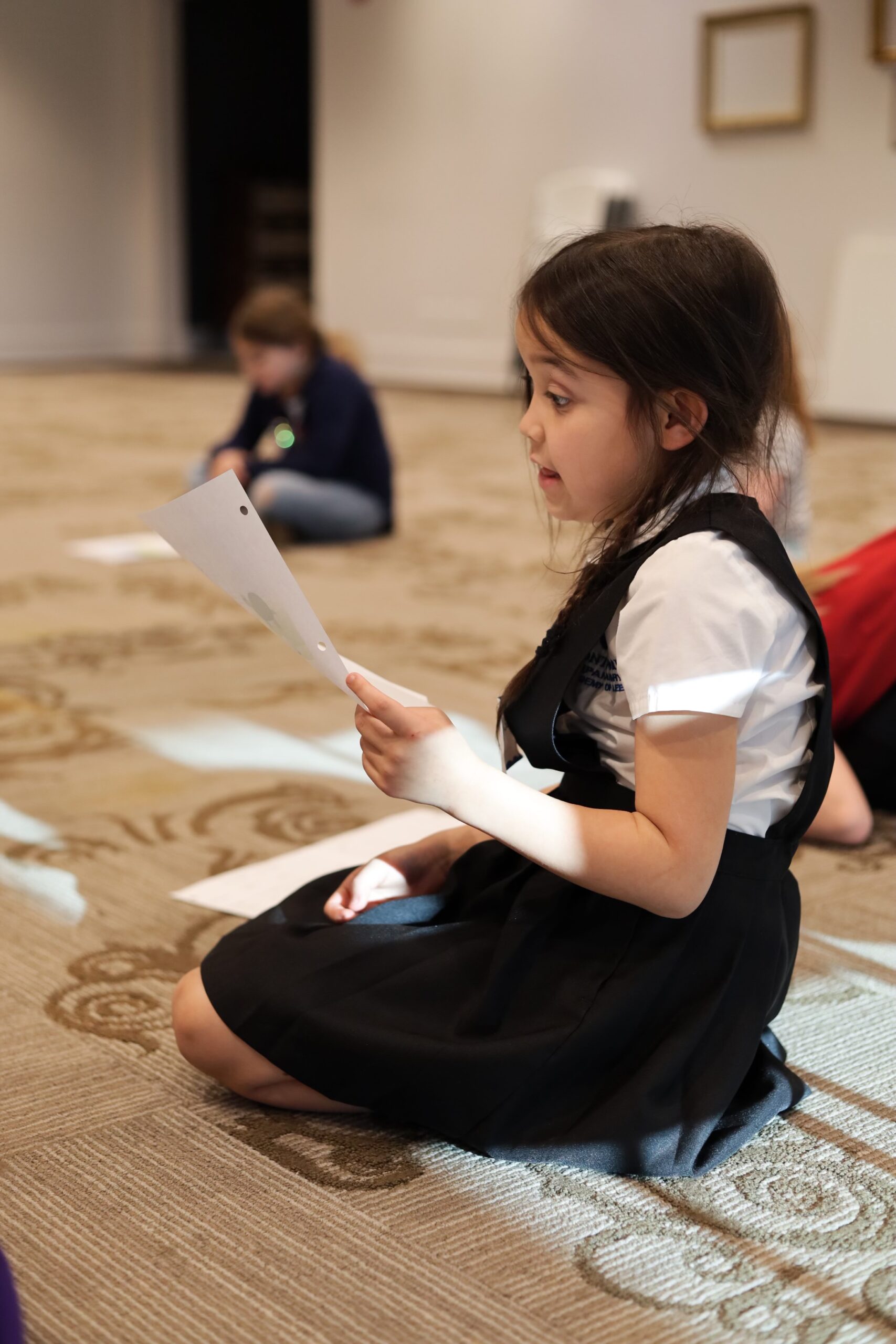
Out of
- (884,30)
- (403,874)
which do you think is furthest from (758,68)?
(403,874)

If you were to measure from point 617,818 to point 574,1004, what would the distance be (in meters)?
0.15

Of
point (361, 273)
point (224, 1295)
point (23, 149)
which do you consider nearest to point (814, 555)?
point (224, 1295)

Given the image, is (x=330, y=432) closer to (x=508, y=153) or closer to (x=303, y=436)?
(x=303, y=436)

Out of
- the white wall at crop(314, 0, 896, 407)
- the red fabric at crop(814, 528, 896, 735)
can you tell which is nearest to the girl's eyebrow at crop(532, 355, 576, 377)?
the red fabric at crop(814, 528, 896, 735)

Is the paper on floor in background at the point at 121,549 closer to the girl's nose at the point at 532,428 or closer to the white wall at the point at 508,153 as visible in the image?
the girl's nose at the point at 532,428

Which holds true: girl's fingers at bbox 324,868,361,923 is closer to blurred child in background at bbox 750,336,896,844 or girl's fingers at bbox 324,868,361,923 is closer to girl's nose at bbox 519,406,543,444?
girl's nose at bbox 519,406,543,444

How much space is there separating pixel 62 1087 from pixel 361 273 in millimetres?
8646

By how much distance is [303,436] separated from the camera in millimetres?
3750

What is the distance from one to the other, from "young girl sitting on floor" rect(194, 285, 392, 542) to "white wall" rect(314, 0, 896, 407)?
325 centimetres

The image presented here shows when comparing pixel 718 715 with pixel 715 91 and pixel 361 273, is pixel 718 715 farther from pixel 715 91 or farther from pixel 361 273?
pixel 361 273

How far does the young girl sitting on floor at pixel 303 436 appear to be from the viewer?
3.48 metres

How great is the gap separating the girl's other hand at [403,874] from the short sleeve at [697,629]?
1.01 ft

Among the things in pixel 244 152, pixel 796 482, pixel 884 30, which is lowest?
pixel 796 482

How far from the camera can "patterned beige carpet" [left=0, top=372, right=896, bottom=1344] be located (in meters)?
0.90
